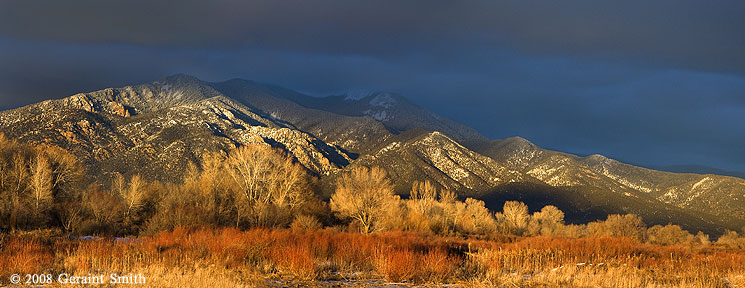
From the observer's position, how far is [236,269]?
11.3 m

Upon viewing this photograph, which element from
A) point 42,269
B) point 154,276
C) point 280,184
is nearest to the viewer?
point 154,276

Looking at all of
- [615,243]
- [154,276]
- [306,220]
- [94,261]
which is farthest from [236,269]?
[306,220]

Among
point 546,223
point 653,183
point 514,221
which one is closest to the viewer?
point 514,221

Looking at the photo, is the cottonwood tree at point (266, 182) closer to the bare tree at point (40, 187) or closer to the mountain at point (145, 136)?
the bare tree at point (40, 187)

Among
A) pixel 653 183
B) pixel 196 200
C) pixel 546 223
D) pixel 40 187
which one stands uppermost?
pixel 40 187

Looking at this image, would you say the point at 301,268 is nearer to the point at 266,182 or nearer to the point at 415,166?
the point at 266,182

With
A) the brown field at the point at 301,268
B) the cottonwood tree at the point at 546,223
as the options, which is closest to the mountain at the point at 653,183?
the cottonwood tree at the point at 546,223

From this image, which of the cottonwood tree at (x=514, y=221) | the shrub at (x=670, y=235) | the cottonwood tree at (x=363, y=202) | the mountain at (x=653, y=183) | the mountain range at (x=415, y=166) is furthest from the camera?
the mountain at (x=653, y=183)

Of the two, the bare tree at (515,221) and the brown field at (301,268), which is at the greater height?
the brown field at (301,268)

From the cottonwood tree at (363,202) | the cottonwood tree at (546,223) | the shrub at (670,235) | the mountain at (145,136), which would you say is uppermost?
the mountain at (145,136)

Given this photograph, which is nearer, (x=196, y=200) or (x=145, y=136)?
(x=196, y=200)

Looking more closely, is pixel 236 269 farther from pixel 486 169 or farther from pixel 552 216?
pixel 486 169

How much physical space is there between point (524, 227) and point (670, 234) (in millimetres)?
27831

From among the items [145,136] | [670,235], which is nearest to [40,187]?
Result: [670,235]
